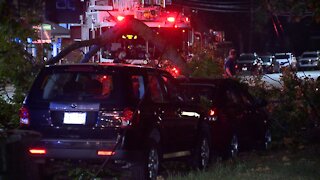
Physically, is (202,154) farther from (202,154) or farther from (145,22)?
(145,22)

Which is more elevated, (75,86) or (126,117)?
(75,86)

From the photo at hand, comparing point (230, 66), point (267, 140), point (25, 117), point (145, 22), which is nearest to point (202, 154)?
point (25, 117)

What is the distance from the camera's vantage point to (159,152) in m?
10.4

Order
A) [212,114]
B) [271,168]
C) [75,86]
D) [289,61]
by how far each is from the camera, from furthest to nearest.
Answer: [289,61], [212,114], [271,168], [75,86]

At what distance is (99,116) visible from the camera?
964 cm

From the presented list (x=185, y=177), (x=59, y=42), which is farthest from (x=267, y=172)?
(x=59, y=42)

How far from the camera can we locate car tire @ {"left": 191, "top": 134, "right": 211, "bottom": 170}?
1166cm

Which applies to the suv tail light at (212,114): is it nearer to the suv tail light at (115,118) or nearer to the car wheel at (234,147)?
the car wheel at (234,147)

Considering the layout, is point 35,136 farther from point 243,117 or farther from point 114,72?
point 243,117

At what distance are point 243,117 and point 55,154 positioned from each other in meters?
5.00

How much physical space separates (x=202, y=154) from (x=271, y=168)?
1.66 metres

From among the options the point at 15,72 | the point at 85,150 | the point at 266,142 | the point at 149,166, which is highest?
the point at 15,72

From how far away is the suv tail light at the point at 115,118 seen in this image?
9586 millimetres

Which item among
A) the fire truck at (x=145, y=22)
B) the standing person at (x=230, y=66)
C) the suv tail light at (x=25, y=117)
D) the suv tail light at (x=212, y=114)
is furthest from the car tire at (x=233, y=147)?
the fire truck at (x=145, y=22)
